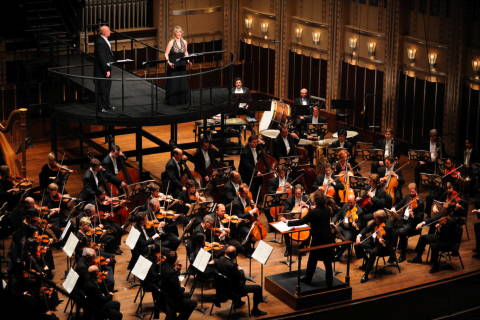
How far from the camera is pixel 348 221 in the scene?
480 inches

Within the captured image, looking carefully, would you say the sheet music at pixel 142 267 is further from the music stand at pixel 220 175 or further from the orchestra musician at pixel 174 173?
the music stand at pixel 220 175

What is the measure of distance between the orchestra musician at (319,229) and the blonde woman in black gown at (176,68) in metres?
4.10

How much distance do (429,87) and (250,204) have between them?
5.44 metres

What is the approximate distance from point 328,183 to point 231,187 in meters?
1.55

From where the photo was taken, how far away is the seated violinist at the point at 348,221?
477 inches

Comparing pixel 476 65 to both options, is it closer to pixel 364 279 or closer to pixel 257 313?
pixel 364 279

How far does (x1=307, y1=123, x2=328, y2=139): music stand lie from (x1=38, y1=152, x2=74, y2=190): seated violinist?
4.54 meters

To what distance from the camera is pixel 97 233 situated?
424 inches

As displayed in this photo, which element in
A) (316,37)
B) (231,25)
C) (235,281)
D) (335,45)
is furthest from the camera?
(231,25)

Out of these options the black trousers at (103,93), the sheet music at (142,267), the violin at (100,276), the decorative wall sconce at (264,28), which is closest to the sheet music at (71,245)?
the violin at (100,276)

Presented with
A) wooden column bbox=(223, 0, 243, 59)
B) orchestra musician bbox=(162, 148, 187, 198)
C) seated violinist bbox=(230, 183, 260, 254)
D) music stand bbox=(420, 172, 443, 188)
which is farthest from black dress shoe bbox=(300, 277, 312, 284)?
wooden column bbox=(223, 0, 243, 59)

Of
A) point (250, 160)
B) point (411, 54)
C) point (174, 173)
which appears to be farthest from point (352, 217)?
point (411, 54)

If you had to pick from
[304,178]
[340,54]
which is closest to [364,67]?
[340,54]

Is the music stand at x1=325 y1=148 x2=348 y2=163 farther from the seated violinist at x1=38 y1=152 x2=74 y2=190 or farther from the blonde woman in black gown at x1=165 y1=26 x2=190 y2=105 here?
the seated violinist at x1=38 y1=152 x2=74 y2=190
